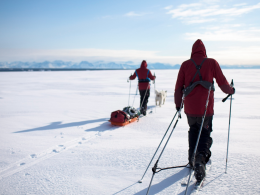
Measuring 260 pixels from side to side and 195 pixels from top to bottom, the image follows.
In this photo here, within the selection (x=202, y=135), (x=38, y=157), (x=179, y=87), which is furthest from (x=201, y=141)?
(x=38, y=157)

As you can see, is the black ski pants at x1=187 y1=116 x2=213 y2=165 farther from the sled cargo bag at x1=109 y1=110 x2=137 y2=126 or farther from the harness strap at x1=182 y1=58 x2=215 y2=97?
the sled cargo bag at x1=109 y1=110 x2=137 y2=126

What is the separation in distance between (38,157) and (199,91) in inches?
116

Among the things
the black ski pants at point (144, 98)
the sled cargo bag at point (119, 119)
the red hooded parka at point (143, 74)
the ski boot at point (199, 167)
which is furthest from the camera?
the black ski pants at point (144, 98)

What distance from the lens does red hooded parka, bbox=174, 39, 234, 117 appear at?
2.45 metres

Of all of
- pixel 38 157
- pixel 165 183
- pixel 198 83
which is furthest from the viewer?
pixel 38 157

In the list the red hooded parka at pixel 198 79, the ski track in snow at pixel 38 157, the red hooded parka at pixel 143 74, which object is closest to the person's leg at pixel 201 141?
the red hooded parka at pixel 198 79

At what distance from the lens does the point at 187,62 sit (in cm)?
256

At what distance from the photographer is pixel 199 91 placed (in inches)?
98.2

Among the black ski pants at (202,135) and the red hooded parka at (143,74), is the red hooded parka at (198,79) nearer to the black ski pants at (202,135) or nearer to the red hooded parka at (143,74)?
the black ski pants at (202,135)

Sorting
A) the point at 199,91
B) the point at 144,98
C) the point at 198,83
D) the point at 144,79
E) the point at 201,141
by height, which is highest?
the point at 144,79

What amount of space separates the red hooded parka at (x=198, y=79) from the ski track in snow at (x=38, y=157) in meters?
2.52

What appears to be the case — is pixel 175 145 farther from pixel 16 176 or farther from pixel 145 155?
pixel 16 176

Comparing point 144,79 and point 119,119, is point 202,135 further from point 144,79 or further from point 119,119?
point 144,79

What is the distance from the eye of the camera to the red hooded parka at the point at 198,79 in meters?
2.45
